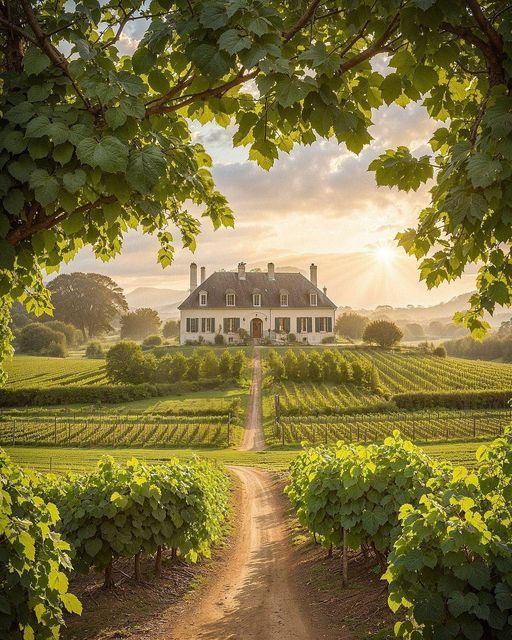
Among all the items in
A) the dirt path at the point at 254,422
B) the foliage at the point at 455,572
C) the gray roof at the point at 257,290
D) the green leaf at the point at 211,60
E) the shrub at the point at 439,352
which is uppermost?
the gray roof at the point at 257,290

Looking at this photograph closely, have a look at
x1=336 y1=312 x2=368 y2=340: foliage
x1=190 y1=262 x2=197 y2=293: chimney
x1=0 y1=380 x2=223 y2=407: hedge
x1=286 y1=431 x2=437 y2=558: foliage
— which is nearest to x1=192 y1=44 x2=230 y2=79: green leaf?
x1=286 y1=431 x2=437 y2=558: foliage

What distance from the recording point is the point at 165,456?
23375 millimetres

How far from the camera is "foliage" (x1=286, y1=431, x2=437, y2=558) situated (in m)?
5.96

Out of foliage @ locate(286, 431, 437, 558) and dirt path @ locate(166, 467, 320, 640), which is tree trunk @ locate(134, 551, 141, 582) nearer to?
dirt path @ locate(166, 467, 320, 640)

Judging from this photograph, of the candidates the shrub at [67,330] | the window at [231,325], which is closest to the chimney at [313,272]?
the window at [231,325]

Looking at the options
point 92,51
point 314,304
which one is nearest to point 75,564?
point 92,51

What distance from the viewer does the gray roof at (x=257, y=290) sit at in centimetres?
5931

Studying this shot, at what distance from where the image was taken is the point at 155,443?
2866cm

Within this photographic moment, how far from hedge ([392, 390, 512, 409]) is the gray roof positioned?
22814 millimetres

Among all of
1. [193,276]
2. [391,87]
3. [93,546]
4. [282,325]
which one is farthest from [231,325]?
[391,87]

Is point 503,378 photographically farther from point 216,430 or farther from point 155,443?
point 155,443

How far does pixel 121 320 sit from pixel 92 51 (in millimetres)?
82118

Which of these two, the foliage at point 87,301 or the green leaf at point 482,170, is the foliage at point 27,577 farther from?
the foliage at point 87,301

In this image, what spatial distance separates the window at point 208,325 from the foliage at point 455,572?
55308 millimetres
